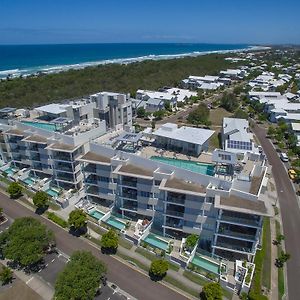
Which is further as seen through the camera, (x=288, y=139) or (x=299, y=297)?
(x=288, y=139)

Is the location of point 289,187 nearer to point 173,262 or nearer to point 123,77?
point 173,262

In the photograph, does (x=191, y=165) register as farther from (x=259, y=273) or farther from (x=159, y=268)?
(x=259, y=273)

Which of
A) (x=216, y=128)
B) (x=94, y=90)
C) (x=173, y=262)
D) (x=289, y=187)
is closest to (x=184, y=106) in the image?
(x=216, y=128)

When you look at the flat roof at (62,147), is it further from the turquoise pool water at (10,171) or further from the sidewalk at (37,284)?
the sidewalk at (37,284)

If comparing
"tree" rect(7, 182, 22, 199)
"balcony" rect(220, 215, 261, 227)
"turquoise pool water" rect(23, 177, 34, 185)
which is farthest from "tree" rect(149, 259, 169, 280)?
"turquoise pool water" rect(23, 177, 34, 185)

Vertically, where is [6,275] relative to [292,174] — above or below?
above

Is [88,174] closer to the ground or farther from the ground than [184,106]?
farther from the ground

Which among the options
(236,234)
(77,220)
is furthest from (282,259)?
(77,220)
